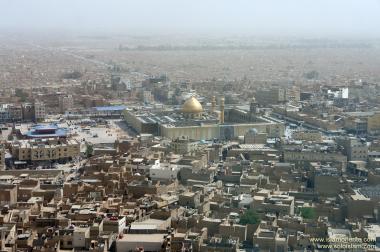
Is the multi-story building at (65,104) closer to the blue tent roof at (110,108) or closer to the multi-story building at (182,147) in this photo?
the blue tent roof at (110,108)

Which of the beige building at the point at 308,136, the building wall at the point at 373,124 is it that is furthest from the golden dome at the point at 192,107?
the building wall at the point at 373,124

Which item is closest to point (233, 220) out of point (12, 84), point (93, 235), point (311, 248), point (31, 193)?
point (311, 248)

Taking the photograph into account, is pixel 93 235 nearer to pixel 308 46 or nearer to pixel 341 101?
pixel 341 101

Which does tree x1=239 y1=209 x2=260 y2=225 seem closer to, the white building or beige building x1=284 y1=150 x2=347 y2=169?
the white building

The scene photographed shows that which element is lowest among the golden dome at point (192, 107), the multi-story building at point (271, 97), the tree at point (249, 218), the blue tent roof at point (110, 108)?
the blue tent roof at point (110, 108)

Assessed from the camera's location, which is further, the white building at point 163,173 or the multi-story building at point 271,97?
the multi-story building at point 271,97

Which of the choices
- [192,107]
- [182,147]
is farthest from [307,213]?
[192,107]

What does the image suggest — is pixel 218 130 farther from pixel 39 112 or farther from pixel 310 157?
pixel 39 112
